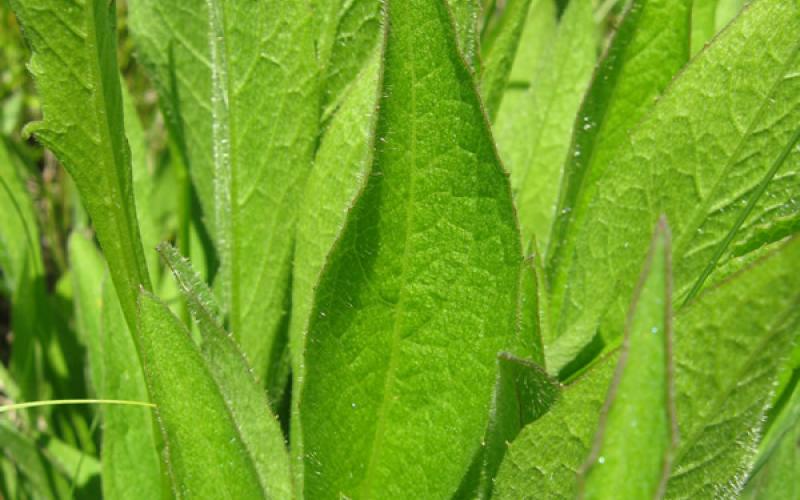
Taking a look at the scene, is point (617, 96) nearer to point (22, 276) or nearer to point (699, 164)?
point (699, 164)

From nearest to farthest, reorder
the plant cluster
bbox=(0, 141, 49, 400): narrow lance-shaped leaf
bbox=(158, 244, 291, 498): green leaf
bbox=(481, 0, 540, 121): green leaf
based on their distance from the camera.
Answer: the plant cluster → bbox=(158, 244, 291, 498): green leaf → bbox=(481, 0, 540, 121): green leaf → bbox=(0, 141, 49, 400): narrow lance-shaped leaf

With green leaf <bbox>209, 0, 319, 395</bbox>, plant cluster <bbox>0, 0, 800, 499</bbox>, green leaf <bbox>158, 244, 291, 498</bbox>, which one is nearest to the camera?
plant cluster <bbox>0, 0, 800, 499</bbox>

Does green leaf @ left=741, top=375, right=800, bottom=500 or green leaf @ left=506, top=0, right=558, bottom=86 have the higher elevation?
green leaf @ left=506, top=0, right=558, bottom=86

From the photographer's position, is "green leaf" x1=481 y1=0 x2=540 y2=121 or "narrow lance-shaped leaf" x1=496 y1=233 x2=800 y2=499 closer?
"narrow lance-shaped leaf" x1=496 y1=233 x2=800 y2=499

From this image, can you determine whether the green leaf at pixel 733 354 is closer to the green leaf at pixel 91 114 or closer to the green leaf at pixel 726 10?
the green leaf at pixel 91 114

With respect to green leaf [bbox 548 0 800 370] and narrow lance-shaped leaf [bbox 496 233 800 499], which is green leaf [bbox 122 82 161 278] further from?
narrow lance-shaped leaf [bbox 496 233 800 499]

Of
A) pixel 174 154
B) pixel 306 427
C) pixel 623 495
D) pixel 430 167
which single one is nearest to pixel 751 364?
pixel 623 495

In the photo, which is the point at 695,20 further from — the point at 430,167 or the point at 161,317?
the point at 161,317

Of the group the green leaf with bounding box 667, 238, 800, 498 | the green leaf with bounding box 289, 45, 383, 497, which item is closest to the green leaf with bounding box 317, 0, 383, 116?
the green leaf with bounding box 289, 45, 383, 497
